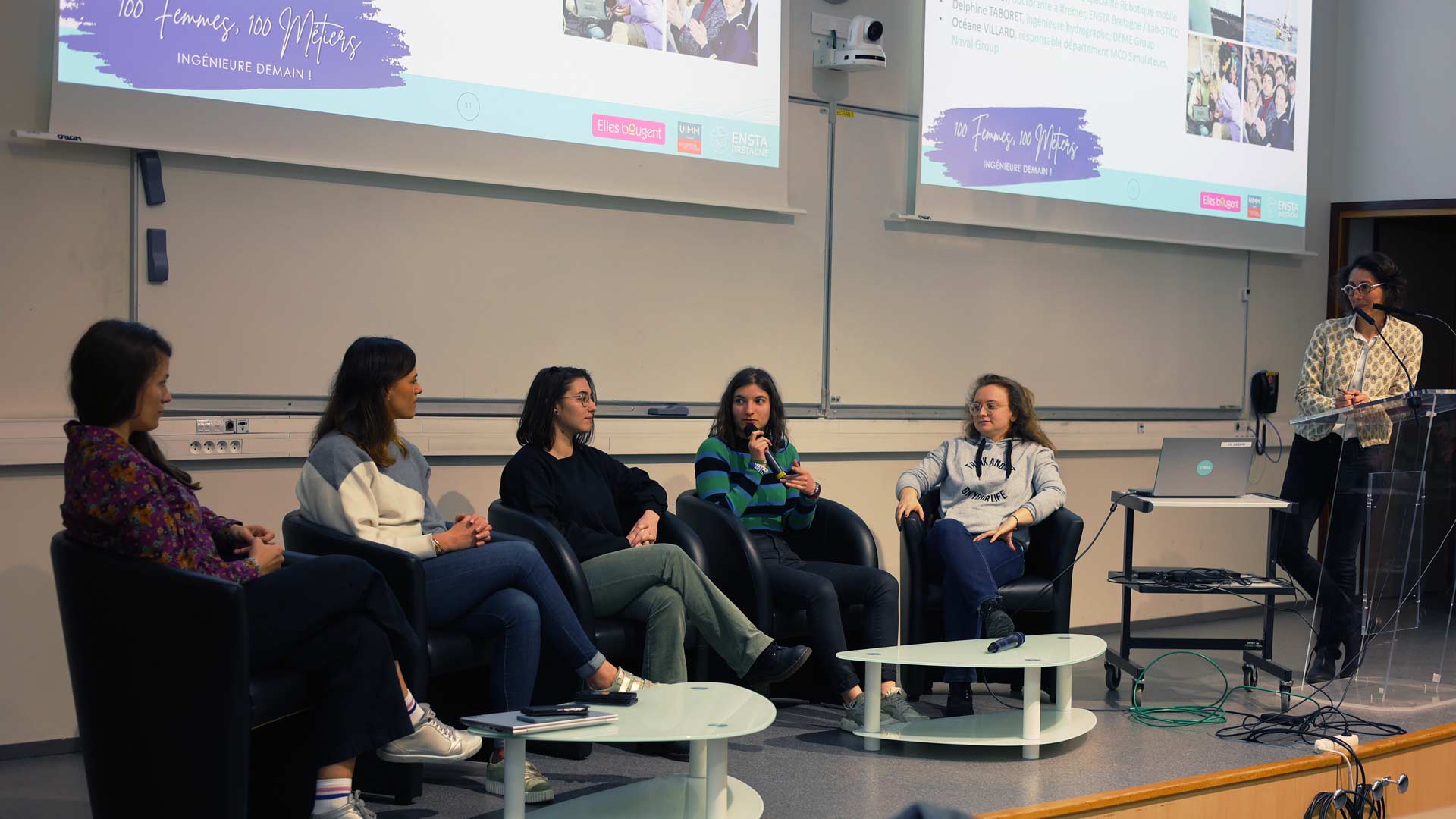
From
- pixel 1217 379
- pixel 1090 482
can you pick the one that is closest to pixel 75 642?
pixel 1090 482

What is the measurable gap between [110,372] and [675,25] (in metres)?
2.48

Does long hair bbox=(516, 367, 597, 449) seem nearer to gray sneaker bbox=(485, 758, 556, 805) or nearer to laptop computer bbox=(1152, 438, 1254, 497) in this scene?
gray sneaker bbox=(485, 758, 556, 805)

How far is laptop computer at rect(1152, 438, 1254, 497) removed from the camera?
4176 mm

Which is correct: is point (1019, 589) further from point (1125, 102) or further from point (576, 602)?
point (1125, 102)

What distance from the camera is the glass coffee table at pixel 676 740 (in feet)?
8.41

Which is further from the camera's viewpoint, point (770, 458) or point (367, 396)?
point (770, 458)

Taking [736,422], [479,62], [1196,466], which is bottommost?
[1196,466]

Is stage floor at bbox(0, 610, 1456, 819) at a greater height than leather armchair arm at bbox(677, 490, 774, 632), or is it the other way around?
leather armchair arm at bbox(677, 490, 774, 632)

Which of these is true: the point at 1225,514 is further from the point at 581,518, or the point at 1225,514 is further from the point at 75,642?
the point at 75,642

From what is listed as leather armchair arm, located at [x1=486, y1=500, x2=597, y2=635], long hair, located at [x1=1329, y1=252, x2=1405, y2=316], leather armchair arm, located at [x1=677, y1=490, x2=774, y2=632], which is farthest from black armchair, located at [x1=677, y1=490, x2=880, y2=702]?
long hair, located at [x1=1329, y1=252, x2=1405, y2=316]

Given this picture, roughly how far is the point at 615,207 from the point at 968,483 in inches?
60.1

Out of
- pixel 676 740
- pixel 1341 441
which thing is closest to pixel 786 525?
pixel 676 740

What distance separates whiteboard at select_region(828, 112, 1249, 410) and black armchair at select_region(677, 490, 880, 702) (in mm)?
813

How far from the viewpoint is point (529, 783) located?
9.92 feet
